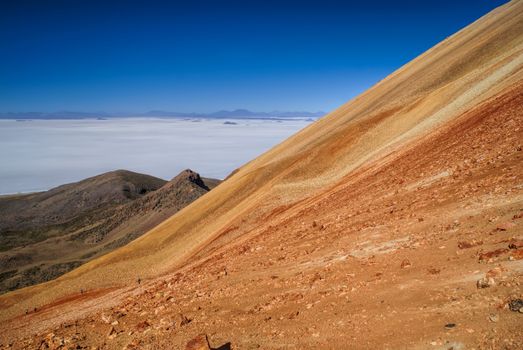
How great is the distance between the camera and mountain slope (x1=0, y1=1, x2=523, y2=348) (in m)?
7.64

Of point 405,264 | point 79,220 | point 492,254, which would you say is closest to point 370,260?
point 405,264

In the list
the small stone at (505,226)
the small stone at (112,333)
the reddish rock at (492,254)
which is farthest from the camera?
the small stone at (112,333)

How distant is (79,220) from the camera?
94438mm

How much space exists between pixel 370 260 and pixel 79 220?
316 ft

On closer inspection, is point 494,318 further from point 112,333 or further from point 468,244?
point 112,333

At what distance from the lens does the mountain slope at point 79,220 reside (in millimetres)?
65062

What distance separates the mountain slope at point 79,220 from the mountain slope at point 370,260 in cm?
4018

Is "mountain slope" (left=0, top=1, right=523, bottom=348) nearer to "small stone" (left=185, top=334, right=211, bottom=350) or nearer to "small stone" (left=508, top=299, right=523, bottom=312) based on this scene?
"small stone" (left=508, top=299, right=523, bottom=312)

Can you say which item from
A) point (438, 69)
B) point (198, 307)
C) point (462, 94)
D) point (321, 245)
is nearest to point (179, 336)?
point (198, 307)

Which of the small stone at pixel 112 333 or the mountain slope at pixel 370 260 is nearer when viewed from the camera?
the mountain slope at pixel 370 260

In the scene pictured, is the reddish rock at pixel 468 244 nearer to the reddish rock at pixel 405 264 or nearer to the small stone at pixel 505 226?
the small stone at pixel 505 226

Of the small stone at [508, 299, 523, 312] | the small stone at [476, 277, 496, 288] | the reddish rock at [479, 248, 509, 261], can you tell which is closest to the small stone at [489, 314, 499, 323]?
the small stone at [508, 299, 523, 312]

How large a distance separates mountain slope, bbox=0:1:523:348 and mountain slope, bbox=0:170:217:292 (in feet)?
132

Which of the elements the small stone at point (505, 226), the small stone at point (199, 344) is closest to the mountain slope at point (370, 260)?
the small stone at point (505, 226)
